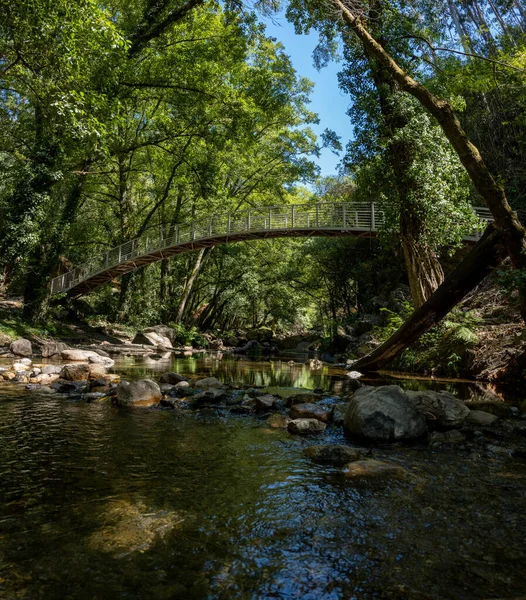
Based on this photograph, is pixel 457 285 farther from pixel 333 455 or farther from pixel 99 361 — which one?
pixel 99 361

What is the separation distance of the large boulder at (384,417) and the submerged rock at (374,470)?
82 cm

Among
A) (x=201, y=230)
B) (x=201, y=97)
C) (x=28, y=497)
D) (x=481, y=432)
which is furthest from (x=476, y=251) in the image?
(x=201, y=230)

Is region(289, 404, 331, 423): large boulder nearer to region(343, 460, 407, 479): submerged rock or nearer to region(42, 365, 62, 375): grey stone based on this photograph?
region(343, 460, 407, 479): submerged rock

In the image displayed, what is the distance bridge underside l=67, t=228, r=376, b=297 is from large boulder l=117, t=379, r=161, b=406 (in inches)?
480

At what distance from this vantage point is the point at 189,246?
18734 mm

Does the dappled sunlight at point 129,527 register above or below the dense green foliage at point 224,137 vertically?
below

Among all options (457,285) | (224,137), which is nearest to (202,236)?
(224,137)

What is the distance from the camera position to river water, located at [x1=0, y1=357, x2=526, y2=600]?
1.54 meters

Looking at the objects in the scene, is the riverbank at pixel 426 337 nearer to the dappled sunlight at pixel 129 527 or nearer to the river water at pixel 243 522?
the river water at pixel 243 522

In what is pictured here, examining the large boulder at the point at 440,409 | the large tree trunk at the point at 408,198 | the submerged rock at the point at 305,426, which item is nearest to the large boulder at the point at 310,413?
the submerged rock at the point at 305,426

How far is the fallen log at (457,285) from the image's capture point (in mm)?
5621

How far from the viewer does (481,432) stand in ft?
13.3

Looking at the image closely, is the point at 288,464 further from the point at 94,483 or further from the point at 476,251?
the point at 476,251

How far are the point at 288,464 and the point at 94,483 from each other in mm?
1369
